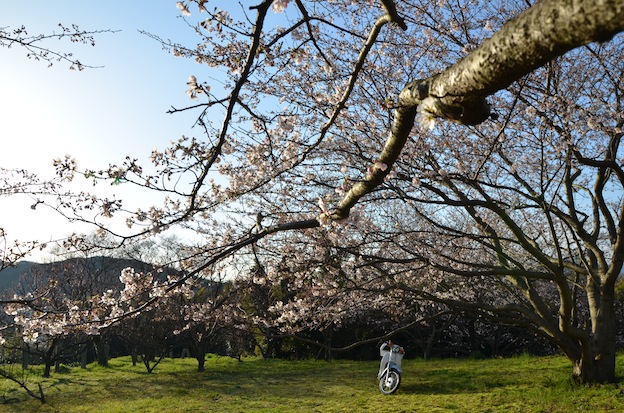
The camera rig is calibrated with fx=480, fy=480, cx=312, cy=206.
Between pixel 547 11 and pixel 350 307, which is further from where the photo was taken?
pixel 350 307

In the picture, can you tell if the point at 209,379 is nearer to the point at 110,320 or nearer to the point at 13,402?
the point at 13,402

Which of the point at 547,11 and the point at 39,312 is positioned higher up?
the point at 547,11

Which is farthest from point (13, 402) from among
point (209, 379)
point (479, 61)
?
point (479, 61)

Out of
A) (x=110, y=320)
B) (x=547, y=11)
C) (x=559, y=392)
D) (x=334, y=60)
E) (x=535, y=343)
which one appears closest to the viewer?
(x=547, y=11)

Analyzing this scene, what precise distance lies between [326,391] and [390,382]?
1.60m

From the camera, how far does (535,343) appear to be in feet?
55.4

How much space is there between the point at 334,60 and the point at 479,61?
5.16m

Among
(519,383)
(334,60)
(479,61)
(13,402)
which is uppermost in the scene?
(334,60)

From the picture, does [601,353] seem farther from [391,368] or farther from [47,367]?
[47,367]

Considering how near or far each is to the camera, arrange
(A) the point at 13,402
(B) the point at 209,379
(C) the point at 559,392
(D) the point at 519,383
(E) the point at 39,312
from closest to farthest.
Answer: (E) the point at 39,312
(C) the point at 559,392
(D) the point at 519,383
(A) the point at 13,402
(B) the point at 209,379

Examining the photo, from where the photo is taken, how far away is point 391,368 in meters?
9.48

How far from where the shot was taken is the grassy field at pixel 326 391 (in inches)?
295

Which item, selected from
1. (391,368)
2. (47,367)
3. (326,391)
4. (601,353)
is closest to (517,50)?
(601,353)

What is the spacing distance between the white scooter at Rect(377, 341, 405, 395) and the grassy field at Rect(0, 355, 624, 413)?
23cm
